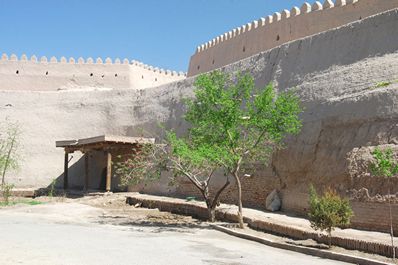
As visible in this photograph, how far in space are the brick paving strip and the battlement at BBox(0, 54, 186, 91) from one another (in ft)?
59.3

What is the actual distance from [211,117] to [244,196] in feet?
14.5

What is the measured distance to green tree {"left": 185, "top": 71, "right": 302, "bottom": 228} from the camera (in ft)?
41.0

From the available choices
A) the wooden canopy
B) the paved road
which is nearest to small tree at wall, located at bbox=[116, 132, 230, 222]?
the paved road

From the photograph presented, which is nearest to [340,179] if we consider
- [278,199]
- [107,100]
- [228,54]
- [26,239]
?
[278,199]

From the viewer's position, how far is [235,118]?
12562mm

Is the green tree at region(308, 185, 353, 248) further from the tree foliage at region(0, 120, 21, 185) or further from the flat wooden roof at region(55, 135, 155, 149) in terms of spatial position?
the tree foliage at region(0, 120, 21, 185)

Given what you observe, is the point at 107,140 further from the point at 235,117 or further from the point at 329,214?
A: the point at 329,214

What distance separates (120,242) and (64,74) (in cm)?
2666

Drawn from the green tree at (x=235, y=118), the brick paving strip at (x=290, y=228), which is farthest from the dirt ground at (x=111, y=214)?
the green tree at (x=235, y=118)

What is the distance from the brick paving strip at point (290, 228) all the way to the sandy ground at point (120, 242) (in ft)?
1.60

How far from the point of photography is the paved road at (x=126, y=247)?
7625 mm

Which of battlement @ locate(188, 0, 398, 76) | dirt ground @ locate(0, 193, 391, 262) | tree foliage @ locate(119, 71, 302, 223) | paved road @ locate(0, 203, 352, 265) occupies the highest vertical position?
battlement @ locate(188, 0, 398, 76)

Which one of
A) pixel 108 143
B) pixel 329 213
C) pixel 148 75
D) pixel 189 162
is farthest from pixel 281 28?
pixel 148 75

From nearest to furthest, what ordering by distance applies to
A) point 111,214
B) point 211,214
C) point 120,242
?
1. point 120,242
2. point 211,214
3. point 111,214
